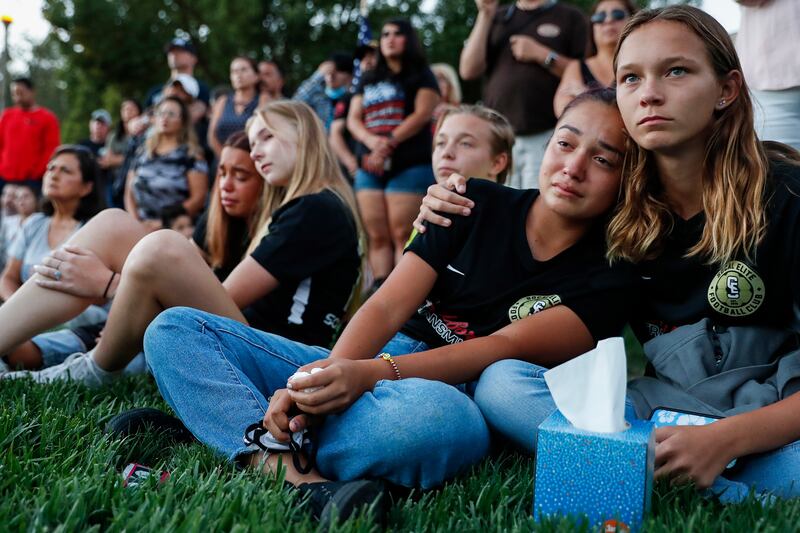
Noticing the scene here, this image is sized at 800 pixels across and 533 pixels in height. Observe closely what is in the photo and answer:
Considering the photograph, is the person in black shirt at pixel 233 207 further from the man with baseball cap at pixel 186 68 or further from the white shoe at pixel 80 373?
the man with baseball cap at pixel 186 68

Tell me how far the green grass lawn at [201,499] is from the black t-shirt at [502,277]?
443mm

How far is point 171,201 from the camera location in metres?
6.05

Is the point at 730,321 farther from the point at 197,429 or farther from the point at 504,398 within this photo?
the point at 197,429

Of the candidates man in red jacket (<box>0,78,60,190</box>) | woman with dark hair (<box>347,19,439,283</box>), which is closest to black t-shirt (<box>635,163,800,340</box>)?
woman with dark hair (<box>347,19,439,283</box>)

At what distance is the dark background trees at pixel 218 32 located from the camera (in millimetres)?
18000

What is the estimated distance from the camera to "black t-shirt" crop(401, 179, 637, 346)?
224cm

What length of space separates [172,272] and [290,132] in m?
0.97

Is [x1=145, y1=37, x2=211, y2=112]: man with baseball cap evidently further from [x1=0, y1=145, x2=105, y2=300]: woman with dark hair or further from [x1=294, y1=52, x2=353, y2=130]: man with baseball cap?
[x1=0, y1=145, x2=105, y2=300]: woman with dark hair

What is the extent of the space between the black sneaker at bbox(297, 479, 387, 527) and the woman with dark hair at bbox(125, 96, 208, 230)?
4659 mm

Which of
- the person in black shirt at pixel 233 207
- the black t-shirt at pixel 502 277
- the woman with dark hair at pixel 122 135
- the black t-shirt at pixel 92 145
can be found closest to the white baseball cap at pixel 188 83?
the woman with dark hair at pixel 122 135

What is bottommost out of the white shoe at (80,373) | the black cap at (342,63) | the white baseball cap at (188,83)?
the white shoe at (80,373)

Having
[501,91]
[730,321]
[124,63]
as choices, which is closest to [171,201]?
[501,91]

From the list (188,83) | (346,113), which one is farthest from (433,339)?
(188,83)

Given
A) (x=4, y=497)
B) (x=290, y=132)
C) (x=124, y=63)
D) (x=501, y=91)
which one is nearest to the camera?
(x=4, y=497)
